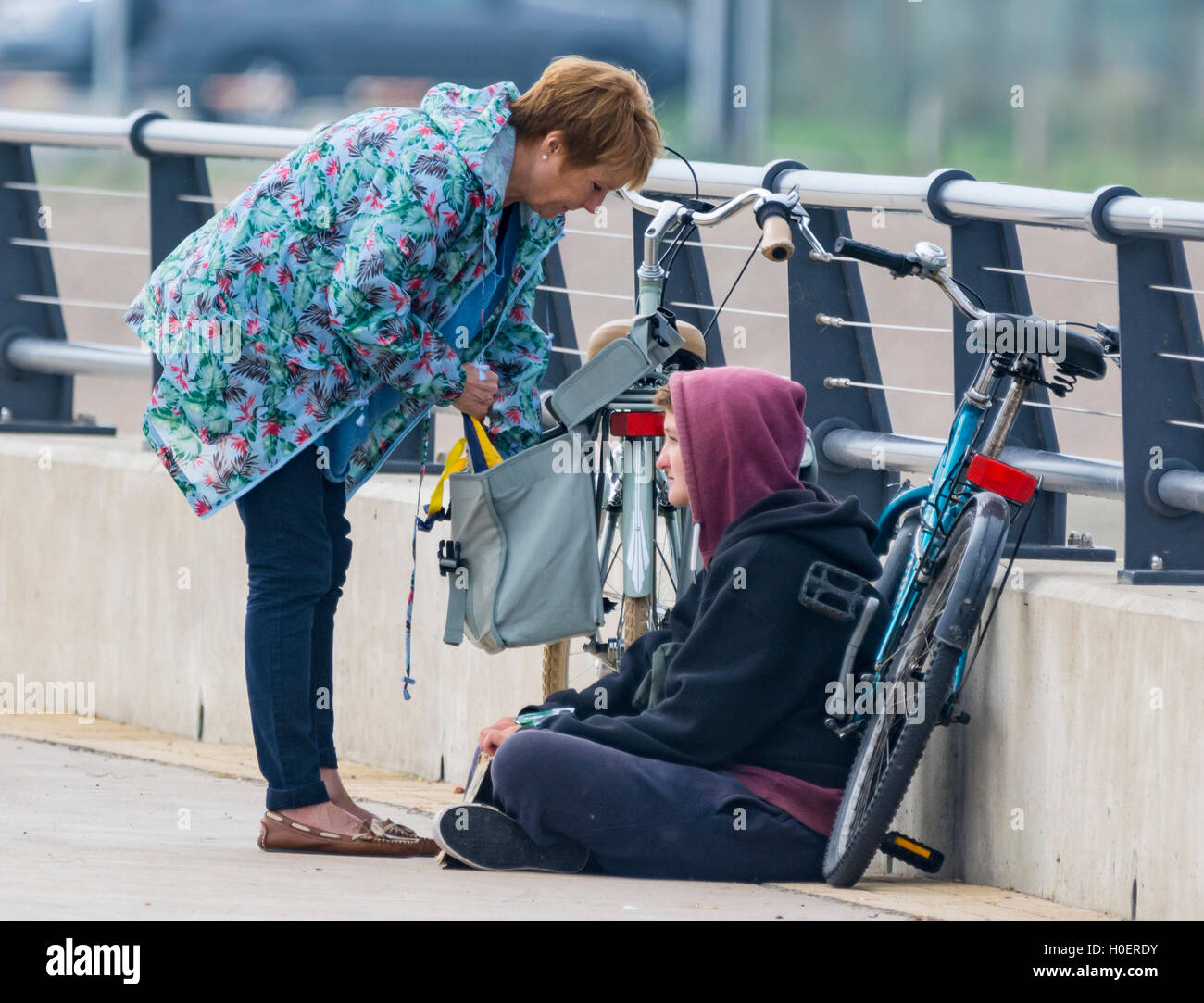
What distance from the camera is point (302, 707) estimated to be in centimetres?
464

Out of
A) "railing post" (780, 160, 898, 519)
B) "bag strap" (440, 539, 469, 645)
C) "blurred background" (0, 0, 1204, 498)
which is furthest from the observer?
"blurred background" (0, 0, 1204, 498)

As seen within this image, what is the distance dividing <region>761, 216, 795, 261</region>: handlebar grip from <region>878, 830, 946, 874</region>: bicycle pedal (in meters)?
1.16

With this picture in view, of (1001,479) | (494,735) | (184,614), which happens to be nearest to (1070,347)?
(1001,479)

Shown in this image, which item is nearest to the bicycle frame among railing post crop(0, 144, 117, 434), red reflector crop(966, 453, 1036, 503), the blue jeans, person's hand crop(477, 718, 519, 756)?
person's hand crop(477, 718, 519, 756)

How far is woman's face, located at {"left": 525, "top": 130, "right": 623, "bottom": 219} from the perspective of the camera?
175 inches

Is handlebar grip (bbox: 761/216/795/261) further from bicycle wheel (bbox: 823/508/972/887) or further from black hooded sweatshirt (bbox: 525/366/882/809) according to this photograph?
bicycle wheel (bbox: 823/508/972/887)

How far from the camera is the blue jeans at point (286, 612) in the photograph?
4.57 metres

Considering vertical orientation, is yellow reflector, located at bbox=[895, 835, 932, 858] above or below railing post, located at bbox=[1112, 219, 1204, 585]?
below

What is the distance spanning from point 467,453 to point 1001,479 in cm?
121

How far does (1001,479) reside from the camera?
14.4ft

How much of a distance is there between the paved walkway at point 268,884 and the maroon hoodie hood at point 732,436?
0.78 metres
